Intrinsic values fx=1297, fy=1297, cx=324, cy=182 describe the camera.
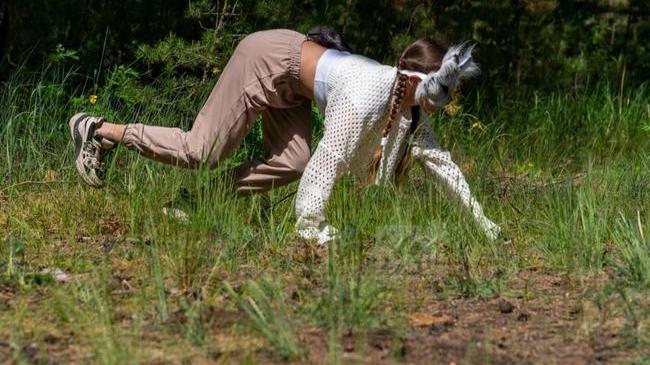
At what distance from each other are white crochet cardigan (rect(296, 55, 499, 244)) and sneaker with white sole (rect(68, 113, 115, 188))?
939mm

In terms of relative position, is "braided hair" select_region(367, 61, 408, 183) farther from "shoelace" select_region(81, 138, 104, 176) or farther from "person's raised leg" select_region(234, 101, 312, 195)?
"shoelace" select_region(81, 138, 104, 176)

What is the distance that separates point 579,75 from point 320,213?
476 centimetres

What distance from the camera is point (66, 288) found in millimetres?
4258

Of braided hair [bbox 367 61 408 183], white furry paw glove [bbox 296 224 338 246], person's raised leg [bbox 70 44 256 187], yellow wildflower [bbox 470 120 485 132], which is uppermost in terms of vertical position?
braided hair [bbox 367 61 408 183]

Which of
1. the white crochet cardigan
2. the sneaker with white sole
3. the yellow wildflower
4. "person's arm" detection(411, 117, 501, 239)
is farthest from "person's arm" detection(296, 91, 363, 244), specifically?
the yellow wildflower

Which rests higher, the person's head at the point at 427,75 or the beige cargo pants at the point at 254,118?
the person's head at the point at 427,75

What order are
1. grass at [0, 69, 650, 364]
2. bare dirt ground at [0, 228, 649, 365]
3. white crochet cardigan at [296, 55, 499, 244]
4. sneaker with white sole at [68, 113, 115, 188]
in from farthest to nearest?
sneaker with white sole at [68, 113, 115, 188]
white crochet cardigan at [296, 55, 499, 244]
grass at [0, 69, 650, 364]
bare dirt ground at [0, 228, 649, 365]

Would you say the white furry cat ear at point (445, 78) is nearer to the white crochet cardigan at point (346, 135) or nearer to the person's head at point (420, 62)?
the person's head at point (420, 62)

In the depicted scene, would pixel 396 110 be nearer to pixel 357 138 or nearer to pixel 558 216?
pixel 357 138

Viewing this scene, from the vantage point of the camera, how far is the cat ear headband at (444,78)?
192 inches

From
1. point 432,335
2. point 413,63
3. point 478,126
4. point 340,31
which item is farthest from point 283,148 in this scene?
point 340,31

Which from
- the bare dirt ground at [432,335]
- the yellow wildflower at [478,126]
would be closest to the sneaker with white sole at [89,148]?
the bare dirt ground at [432,335]

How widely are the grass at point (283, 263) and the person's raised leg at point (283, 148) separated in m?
0.11

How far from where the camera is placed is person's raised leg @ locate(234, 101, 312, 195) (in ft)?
18.1
